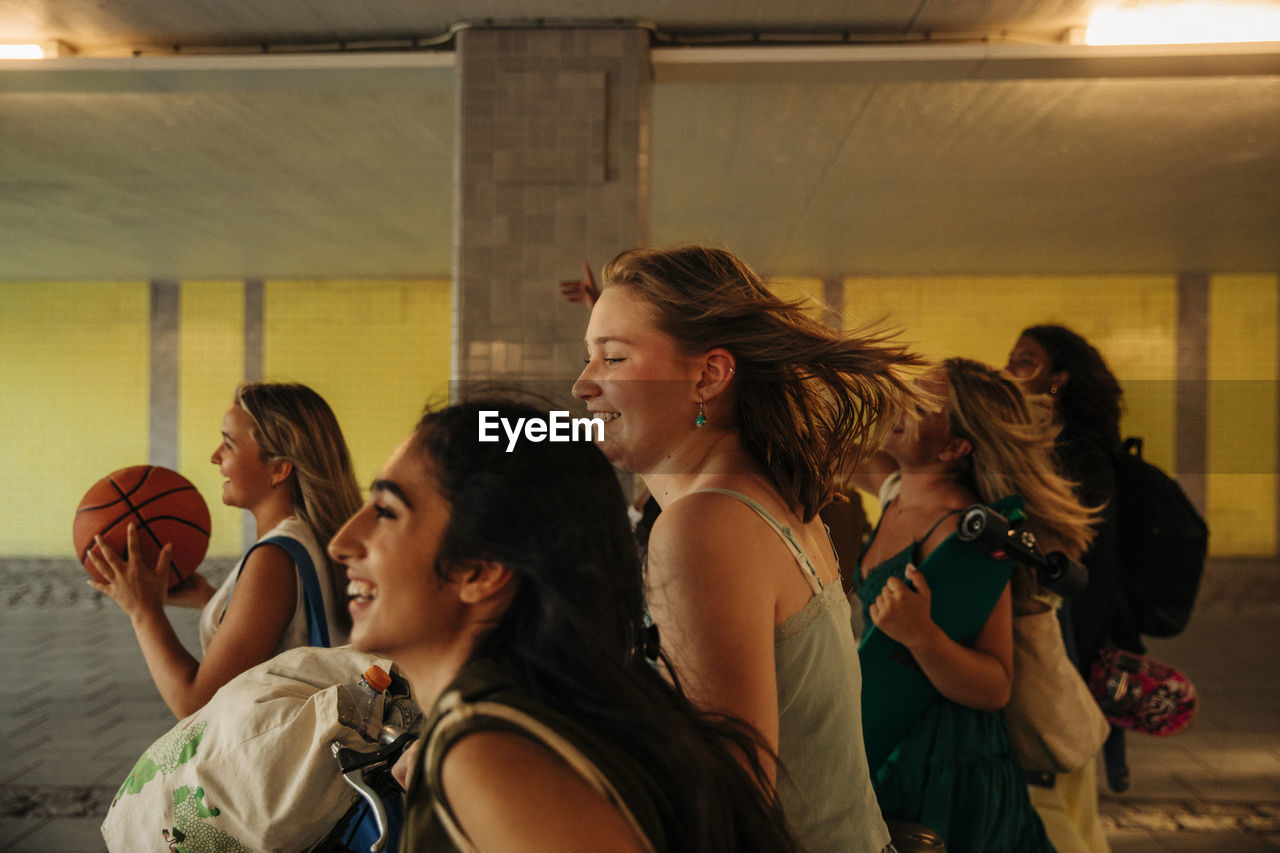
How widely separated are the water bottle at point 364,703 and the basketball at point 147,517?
3.35 ft

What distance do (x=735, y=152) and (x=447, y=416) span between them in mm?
5859

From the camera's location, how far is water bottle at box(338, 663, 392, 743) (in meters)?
1.36

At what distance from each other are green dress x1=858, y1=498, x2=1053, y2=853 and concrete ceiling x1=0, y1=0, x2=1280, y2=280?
94.0 inches

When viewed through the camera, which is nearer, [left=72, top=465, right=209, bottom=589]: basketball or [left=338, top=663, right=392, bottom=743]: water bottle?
[left=338, top=663, right=392, bottom=743]: water bottle

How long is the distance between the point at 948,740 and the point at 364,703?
1322mm

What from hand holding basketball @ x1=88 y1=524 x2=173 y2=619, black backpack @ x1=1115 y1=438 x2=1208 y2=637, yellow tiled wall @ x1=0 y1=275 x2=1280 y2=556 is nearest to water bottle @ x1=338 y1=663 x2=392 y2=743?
hand holding basketball @ x1=88 y1=524 x2=173 y2=619

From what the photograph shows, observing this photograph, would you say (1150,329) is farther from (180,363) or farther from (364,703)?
(180,363)

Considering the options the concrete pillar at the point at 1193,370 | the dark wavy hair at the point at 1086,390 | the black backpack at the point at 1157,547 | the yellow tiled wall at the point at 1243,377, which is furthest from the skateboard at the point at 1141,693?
the yellow tiled wall at the point at 1243,377

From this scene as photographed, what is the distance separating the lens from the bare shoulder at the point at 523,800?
74cm

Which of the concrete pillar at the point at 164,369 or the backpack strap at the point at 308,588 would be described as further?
the concrete pillar at the point at 164,369

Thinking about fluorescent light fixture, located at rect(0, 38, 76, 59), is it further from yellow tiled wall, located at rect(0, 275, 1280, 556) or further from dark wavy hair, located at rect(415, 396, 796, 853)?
yellow tiled wall, located at rect(0, 275, 1280, 556)

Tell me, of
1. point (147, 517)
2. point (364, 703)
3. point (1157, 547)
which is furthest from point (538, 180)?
point (364, 703)

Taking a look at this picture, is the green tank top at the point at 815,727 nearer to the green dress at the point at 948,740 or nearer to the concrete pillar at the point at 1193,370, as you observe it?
the green dress at the point at 948,740

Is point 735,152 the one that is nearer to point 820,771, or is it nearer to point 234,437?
point 234,437
